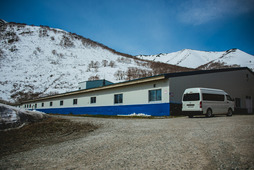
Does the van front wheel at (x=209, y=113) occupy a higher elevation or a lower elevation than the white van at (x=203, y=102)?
lower

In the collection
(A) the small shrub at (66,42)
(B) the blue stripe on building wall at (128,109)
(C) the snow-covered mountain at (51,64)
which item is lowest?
(B) the blue stripe on building wall at (128,109)

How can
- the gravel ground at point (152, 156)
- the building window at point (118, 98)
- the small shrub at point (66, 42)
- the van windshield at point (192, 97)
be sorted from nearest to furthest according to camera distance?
the gravel ground at point (152, 156), the van windshield at point (192, 97), the building window at point (118, 98), the small shrub at point (66, 42)

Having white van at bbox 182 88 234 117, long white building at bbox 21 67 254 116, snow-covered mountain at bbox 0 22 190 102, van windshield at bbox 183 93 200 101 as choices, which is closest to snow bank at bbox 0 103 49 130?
long white building at bbox 21 67 254 116

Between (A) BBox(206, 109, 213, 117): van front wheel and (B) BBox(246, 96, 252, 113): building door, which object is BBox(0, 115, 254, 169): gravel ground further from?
(B) BBox(246, 96, 252, 113): building door

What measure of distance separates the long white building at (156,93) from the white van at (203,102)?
1.94 m

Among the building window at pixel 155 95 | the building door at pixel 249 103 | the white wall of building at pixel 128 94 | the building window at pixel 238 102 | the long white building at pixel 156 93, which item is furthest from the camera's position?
the building door at pixel 249 103

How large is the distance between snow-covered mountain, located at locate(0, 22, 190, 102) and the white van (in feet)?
152

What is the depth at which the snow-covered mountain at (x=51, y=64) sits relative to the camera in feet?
185

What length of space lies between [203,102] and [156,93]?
174 inches

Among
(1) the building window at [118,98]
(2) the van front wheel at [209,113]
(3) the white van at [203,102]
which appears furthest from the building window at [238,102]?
(1) the building window at [118,98]

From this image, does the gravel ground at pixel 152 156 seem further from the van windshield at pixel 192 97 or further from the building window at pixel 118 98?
the building window at pixel 118 98

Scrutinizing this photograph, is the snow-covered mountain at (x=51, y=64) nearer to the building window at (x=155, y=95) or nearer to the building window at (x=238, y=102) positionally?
the building window at (x=238, y=102)

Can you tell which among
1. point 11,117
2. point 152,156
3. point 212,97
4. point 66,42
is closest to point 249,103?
point 212,97

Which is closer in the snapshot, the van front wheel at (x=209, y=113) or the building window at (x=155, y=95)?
the van front wheel at (x=209, y=113)
